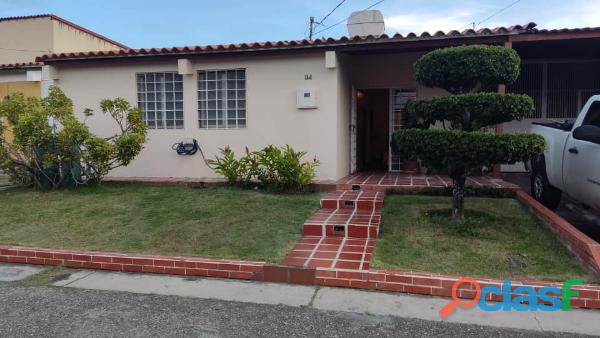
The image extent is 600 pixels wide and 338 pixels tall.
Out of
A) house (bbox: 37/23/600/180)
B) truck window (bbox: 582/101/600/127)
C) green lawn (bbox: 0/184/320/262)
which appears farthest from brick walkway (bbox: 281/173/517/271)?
truck window (bbox: 582/101/600/127)

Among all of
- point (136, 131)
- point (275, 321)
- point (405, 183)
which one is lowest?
point (275, 321)

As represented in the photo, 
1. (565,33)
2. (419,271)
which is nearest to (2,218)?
(419,271)

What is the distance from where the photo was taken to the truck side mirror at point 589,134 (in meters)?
5.50

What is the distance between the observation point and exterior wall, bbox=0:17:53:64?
1877 cm

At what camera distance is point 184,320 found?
407cm

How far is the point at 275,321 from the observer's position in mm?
4047

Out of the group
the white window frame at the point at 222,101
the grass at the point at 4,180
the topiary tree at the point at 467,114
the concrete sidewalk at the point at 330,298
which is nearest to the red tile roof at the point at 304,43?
the white window frame at the point at 222,101

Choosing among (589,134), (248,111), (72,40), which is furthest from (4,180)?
(589,134)

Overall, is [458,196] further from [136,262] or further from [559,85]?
[559,85]

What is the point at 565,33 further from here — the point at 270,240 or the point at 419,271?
the point at 270,240

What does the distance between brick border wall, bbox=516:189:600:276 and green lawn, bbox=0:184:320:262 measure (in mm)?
3166

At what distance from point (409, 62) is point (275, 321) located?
7852 millimetres

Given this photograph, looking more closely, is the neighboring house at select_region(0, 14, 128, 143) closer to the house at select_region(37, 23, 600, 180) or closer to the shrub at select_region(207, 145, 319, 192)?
the house at select_region(37, 23, 600, 180)

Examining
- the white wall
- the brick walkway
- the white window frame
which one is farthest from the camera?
the white wall
